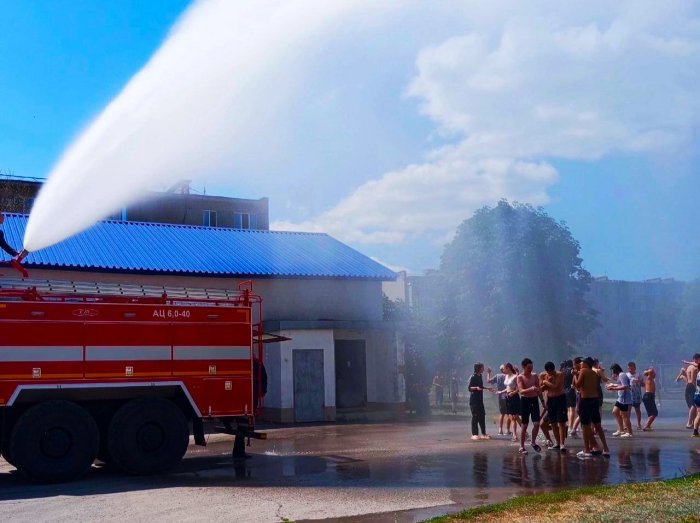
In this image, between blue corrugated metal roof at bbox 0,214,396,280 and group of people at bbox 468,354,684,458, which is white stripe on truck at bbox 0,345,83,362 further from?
blue corrugated metal roof at bbox 0,214,396,280

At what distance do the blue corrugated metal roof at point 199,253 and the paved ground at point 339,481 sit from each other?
27.9 ft

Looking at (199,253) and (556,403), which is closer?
(556,403)

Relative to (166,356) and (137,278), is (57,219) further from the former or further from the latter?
(137,278)

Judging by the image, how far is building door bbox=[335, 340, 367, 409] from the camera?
27562mm

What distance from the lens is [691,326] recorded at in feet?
124

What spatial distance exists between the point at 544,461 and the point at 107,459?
753cm

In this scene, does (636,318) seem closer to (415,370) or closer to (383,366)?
(415,370)

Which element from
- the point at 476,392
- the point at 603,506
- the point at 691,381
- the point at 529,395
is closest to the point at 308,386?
the point at 476,392

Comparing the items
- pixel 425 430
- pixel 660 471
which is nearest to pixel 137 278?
pixel 425 430

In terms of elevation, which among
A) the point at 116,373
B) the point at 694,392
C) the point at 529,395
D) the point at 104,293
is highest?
the point at 104,293

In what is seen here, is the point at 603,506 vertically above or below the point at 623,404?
below

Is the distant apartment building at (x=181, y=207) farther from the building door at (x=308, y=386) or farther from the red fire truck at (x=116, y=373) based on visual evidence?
the red fire truck at (x=116, y=373)

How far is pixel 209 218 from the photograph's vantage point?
Answer: 1978 inches

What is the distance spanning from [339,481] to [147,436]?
12.1ft
